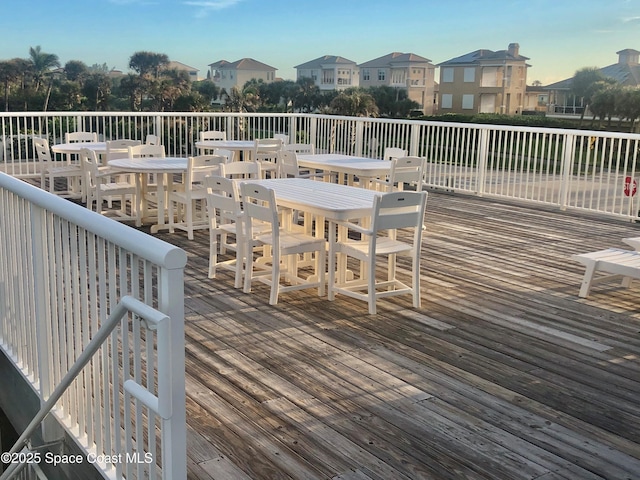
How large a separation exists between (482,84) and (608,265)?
41452 millimetres

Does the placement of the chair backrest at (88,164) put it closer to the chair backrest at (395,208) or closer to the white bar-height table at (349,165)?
→ the white bar-height table at (349,165)

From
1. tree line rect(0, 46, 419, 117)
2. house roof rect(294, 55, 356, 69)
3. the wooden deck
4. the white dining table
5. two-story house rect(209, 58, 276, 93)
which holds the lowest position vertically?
the wooden deck

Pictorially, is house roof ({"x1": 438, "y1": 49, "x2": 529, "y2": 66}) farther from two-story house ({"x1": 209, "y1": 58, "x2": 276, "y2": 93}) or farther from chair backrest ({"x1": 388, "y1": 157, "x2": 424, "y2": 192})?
chair backrest ({"x1": 388, "y1": 157, "x2": 424, "y2": 192})

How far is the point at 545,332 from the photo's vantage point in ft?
16.3

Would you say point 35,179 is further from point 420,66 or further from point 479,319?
point 420,66

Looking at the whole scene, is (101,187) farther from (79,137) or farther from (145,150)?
(79,137)

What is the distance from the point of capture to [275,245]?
5.47 m

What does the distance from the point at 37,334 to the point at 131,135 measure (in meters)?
10.8

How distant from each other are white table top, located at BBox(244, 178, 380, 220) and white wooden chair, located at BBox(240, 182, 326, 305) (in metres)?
0.25

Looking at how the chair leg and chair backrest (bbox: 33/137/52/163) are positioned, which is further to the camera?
chair backrest (bbox: 33/137/52/163)

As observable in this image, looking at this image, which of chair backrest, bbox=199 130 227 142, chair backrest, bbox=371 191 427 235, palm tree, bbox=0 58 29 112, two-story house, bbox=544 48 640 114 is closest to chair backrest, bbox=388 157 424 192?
chair backrest, bbox=371 191 427 235

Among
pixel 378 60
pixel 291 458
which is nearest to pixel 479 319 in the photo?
pixel 291 458

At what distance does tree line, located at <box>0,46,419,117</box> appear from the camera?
3475 cm

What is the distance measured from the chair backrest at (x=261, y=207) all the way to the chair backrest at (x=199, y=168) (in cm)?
215
